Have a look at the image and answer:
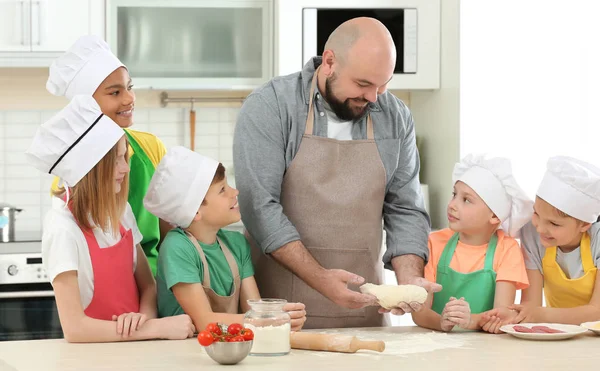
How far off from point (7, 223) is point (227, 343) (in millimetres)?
2309

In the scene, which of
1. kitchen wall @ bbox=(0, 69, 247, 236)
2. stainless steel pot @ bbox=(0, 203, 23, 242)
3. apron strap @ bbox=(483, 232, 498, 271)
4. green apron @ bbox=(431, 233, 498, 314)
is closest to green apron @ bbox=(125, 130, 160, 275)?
green apron @ bbox=(431, 233, 498, 314)

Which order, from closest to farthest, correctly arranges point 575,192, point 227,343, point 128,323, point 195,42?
point 227,343 → point 128,323 → point 575,192 → point 195,42

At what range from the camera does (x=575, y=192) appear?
2.21 metres

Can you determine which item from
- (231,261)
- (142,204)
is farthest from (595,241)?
(142,204)

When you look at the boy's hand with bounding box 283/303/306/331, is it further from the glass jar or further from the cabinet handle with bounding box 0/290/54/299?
the cabinet handle with bounding box 0/290/54/299

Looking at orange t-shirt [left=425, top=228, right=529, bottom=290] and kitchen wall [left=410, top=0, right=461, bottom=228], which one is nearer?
orange t-shirt [left=425, top=228, right=529, bottom=290]

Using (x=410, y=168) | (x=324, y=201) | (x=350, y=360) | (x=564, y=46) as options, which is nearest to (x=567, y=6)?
(x=564, y=46)

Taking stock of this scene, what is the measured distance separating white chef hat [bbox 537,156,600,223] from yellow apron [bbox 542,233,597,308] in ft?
0.31

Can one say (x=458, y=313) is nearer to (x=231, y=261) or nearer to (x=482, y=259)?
(x=482, y=259)

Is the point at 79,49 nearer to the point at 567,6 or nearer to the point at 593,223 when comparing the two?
the point at 593,223

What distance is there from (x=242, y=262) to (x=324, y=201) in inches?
11.5

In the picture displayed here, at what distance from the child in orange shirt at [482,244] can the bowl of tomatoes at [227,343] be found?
64 cm

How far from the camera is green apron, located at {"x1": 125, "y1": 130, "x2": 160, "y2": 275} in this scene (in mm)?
2295

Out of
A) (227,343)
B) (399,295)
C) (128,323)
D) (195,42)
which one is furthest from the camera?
(195,42)
